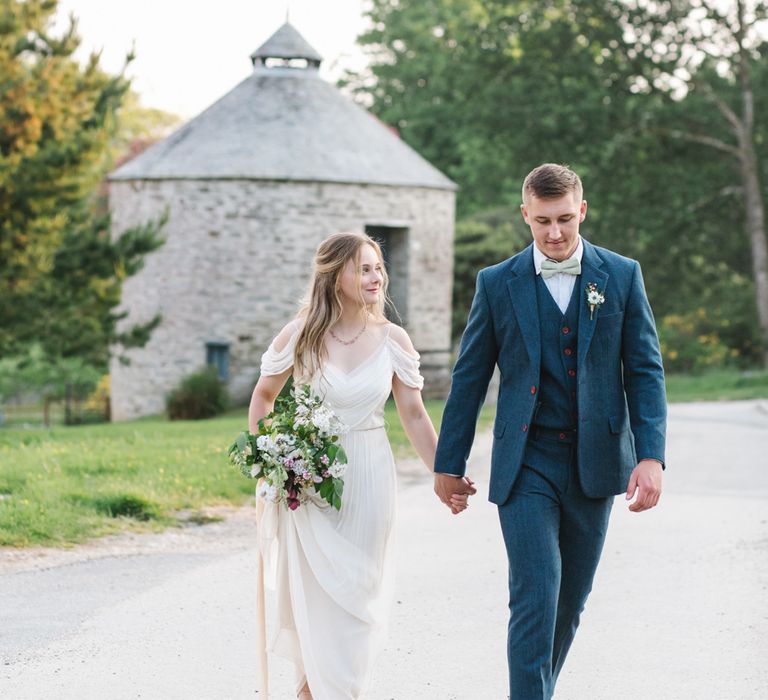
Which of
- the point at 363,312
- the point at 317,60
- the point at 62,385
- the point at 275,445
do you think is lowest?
the point at 62,385

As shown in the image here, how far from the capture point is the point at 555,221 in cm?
443

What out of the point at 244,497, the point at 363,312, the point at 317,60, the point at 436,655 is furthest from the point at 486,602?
the point at 317,60

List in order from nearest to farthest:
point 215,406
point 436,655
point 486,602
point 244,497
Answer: point 436,655, point 486,602, point 244,497, point 215,406

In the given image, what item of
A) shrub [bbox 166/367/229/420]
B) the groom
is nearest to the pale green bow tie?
the groom

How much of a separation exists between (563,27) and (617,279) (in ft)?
96.9

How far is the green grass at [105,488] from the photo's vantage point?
27.7 feet

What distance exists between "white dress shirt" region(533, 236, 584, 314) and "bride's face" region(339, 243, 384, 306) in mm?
713

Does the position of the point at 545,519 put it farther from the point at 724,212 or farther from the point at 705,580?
the point at 724,212

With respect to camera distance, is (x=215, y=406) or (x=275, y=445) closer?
(x=275, y=445)

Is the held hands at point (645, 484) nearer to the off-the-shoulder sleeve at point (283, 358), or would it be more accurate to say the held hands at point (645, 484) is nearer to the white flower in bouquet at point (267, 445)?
the white flower in bouquet at point (267, 445)

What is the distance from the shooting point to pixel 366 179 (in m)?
29.1

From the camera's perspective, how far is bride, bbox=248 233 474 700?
186 inches

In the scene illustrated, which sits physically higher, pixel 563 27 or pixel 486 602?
pixel 563 27

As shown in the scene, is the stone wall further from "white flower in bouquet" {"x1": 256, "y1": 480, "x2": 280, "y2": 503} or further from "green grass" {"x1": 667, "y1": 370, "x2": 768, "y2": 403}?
"white flower in bouquet" {"x1": 256, "y1": 480, "x2": 280, "y2": 503}
